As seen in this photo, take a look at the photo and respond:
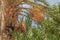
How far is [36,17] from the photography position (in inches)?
376

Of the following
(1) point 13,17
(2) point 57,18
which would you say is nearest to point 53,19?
(2) point 57,18

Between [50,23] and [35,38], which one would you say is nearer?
[35,38]

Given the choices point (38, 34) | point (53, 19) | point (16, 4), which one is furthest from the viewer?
point (16, 4)

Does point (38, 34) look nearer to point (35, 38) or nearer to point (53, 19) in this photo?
point (35, 38)

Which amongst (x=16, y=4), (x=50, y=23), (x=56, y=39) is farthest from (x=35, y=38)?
(x=16, y=4)

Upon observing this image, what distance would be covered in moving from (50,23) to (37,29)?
2.81ft

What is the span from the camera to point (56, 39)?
5.46 meters

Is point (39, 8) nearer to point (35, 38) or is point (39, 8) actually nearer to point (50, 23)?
point (50, 23)

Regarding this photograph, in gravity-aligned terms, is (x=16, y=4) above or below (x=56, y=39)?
above

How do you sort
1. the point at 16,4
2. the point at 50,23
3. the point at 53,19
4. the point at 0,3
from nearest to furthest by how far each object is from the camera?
the point at 0,3 < the point at 50,23 < the point at 53,19 < the point at 16,4

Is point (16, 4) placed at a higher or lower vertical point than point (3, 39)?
higher

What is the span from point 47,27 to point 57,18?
0.79m

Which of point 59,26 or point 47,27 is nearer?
point 47,27

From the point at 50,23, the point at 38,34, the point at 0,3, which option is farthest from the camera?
the point at 50,23
